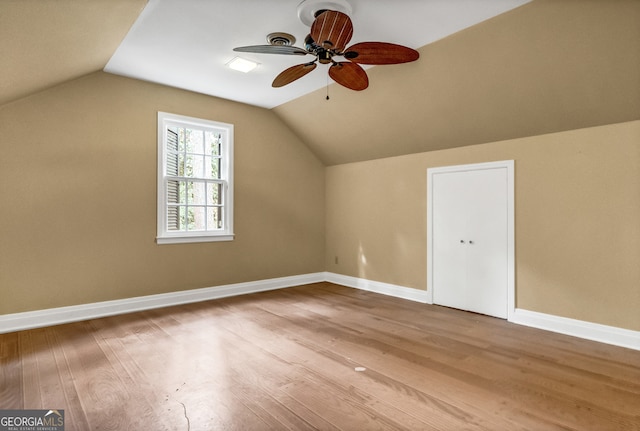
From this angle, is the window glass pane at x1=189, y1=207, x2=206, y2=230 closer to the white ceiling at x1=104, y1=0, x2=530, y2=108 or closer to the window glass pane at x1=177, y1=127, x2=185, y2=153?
the window glass pane at x1=177, y1=127, x2=185, y2=153

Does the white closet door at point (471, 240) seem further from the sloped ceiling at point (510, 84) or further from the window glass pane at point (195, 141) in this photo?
the window glass pane at point (195, 141)

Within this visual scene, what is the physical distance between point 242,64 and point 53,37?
162 centimetres

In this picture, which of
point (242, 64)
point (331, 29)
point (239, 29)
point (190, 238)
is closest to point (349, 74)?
point (331, 29)

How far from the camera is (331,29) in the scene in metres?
2.26

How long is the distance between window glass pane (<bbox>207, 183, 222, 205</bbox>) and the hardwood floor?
1.69m

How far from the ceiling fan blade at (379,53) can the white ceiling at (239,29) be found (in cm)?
37

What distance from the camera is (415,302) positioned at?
4645mm

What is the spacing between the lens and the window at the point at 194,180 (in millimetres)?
4375

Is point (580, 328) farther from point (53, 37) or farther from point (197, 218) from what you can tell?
point (53, 37)

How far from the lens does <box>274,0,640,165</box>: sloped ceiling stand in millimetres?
2590

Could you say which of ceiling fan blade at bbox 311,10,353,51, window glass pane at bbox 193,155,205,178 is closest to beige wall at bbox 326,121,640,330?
ceiling fan blade at bbox 311,10,353,51

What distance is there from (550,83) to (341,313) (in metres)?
3.18

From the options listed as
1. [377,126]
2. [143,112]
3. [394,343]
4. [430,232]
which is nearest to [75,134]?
[143,112]

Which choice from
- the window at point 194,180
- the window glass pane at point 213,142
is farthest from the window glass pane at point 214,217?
the window glass pane at point 213,142
